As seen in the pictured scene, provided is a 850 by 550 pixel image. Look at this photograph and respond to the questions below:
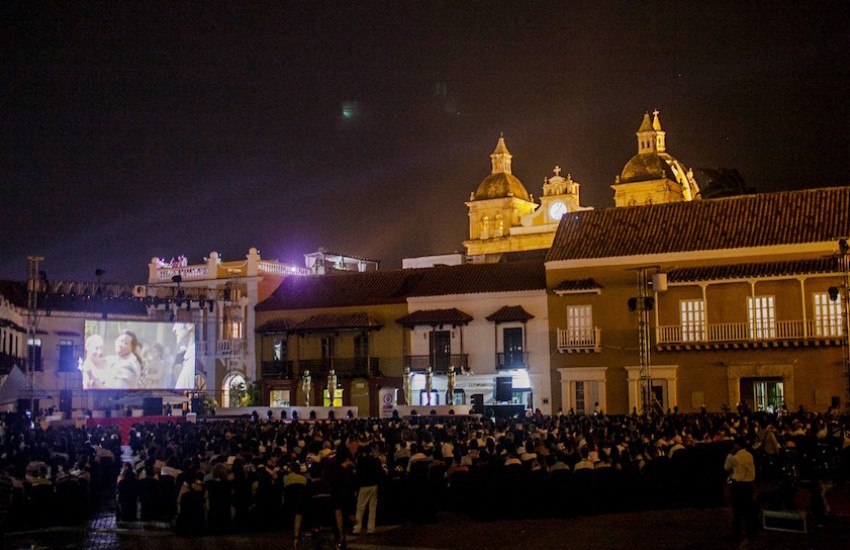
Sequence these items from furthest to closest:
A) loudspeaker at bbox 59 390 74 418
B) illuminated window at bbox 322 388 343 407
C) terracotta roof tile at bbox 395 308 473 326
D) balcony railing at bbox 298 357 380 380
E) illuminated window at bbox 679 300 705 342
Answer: illuminated window at bbox 322 388 343 407 → balcony railing at bbox 298 357 380 380 → terracotta roof tile at bbox 395 308 473 326 → loudspeaker at bbox 59 390 74 418 → illuminated window at bbox 679 300 705 342

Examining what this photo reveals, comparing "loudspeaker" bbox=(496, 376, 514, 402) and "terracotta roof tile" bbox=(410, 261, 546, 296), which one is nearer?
"loudspeaker" bbox=(496, 376, 514, 402)

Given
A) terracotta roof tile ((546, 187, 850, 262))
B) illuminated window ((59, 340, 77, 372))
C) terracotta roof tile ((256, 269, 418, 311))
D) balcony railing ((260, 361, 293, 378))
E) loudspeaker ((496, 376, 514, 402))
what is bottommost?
loudspeaker ((496, 376, 514, 402))

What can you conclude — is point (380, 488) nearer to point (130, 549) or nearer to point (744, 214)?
point (130, 549)

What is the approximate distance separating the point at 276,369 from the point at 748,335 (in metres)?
23.0

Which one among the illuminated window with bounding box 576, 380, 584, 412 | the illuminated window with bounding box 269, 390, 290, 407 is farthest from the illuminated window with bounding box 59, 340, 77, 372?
the illuminated window with bounding box 576, 380, 584, 412

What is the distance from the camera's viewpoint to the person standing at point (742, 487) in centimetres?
1505

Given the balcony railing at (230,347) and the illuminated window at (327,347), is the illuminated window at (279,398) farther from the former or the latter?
the balcony railing at (230,347)

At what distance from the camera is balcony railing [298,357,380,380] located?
50.2 meters

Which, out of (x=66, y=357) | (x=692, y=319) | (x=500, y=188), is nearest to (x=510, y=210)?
(x=500, y=188)

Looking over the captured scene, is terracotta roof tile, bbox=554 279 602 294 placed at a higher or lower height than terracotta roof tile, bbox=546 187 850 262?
lower

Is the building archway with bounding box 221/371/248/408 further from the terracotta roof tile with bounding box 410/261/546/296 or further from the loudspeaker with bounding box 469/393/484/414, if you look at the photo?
the loudspeaker with bounding box 469/393/484/414

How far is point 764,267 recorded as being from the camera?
40.2 m

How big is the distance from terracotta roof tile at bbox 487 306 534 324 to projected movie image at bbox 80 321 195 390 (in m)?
13.9

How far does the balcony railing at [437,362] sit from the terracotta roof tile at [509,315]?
7.24 feet
